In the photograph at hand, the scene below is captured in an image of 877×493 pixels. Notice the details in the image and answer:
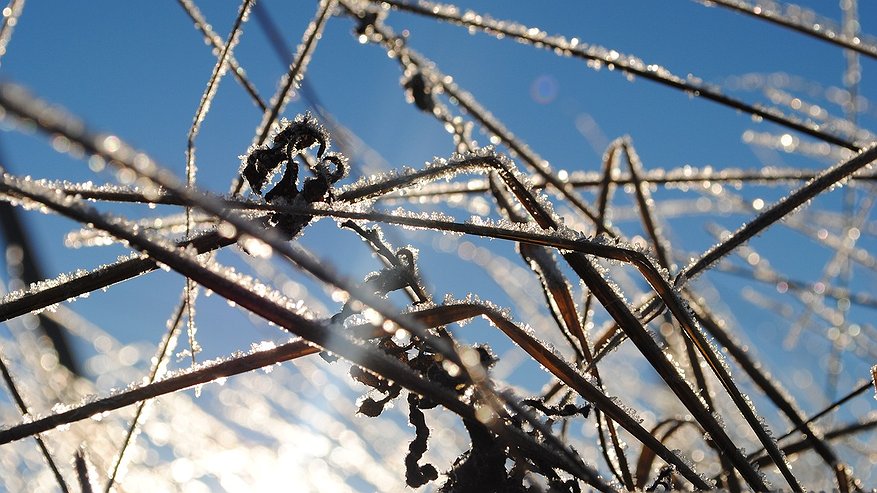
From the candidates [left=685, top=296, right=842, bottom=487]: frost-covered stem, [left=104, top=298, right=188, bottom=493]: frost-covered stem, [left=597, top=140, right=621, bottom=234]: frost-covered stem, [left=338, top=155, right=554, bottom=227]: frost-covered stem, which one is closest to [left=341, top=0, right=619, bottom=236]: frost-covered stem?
[left=597, top=140, right=621, bottom=234]: frost-covered stem

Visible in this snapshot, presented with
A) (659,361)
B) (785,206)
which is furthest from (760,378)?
(659,361)

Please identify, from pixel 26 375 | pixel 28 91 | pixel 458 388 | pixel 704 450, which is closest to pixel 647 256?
pixel 458 388

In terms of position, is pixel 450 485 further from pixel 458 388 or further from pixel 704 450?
pixel 704 450

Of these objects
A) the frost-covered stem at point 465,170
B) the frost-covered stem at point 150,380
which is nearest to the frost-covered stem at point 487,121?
the frost-covered stem at point 465,170

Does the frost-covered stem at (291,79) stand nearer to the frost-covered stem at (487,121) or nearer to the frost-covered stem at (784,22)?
the frost-covered stem at (487,121)

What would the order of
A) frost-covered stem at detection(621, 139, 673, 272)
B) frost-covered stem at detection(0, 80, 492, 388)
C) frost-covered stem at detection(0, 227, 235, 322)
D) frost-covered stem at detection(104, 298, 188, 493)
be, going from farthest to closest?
frost-covered stem at detection(621, 139, 673, 272)
frost-covered stem at detection(104, 298, 188, 493)
frost-covered stem at detection(0, 227, 235, 322)
frost-covered stem at detection(0, 80, 492, 388)

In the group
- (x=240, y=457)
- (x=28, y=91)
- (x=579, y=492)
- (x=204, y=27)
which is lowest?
(x=579, y=492)

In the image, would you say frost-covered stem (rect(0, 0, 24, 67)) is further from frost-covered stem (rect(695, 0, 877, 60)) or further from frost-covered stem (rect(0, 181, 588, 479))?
frost-covered stem (rect(695, 0, 877, 60))
